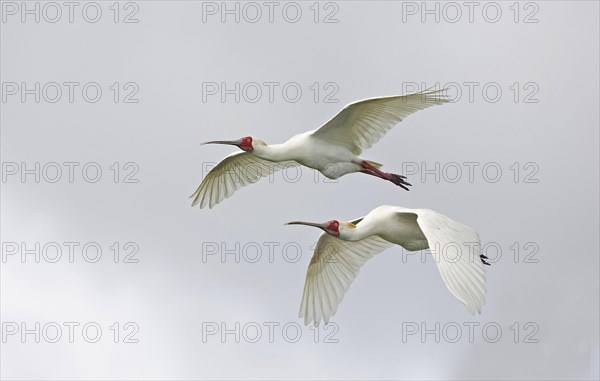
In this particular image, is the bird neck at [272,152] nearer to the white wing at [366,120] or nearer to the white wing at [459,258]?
the white wing at [366,120]

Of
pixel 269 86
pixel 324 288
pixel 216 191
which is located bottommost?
pixel 324 288

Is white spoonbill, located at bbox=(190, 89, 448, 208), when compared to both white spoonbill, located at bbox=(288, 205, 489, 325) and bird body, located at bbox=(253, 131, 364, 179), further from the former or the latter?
white spoonbill, located at bbox=(288, 205, 489, 325)

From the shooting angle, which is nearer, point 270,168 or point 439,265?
point 439,265

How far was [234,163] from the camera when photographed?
19.2m

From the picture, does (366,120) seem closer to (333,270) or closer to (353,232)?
(353,232)

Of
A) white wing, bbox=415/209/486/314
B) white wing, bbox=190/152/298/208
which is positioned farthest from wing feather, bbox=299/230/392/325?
white wing, bbox=415/209/486/314

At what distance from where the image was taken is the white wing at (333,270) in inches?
723

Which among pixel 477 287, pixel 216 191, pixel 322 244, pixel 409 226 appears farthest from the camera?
pixel 216 191

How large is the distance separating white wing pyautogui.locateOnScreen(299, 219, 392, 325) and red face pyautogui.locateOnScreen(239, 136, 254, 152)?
1761mm

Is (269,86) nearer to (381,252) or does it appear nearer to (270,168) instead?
(270,168)

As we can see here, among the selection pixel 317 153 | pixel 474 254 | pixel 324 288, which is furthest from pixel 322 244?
pixel 474 254

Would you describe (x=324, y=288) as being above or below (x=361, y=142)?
below

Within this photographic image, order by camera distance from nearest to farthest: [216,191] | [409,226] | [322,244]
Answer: [409,226] → [322,244] → [216,191]

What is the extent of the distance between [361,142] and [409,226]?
1361 mm
